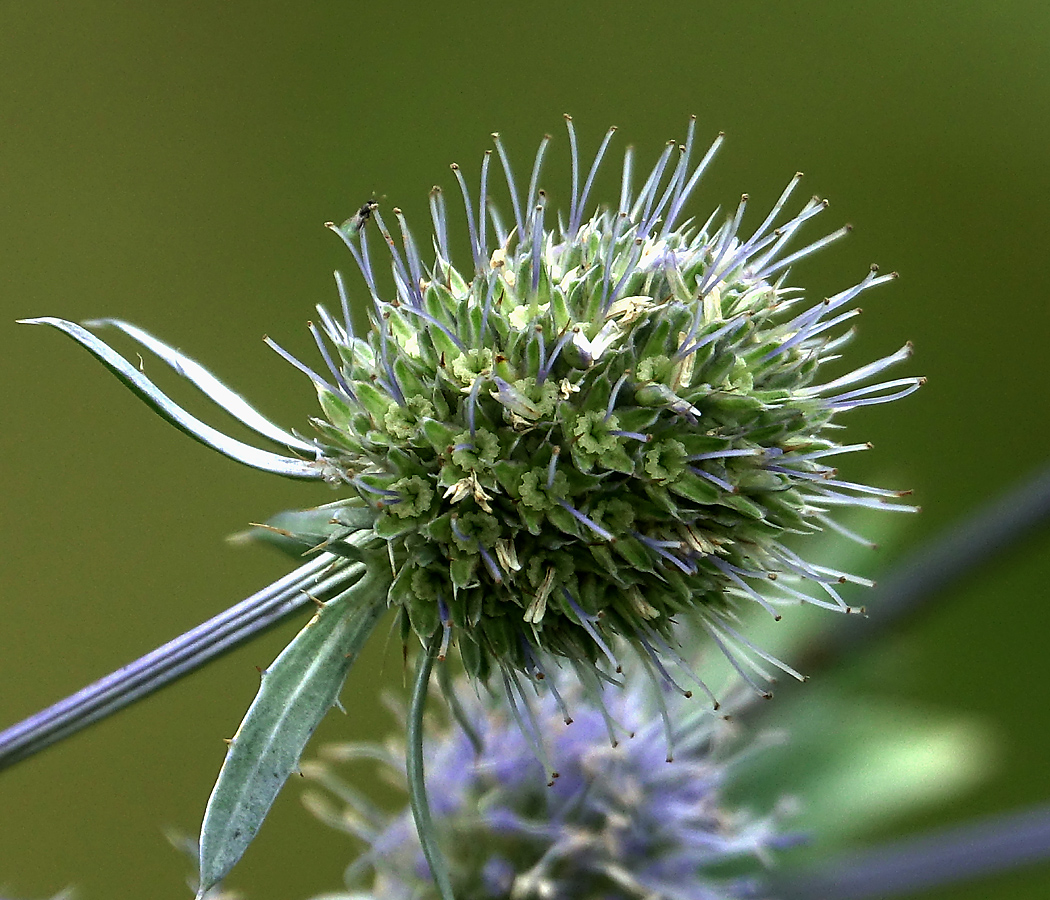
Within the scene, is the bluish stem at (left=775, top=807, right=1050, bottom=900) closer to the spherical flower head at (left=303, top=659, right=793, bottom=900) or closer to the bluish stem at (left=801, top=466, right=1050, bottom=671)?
the spherical flower head at (left=303, top=659, right=793, bottom=900)

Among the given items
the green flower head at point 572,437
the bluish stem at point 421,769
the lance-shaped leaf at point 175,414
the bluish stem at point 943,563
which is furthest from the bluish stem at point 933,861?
the lance-shaped leaf at point 175,414

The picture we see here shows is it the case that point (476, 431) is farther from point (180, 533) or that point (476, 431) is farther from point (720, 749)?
point (180, 533)

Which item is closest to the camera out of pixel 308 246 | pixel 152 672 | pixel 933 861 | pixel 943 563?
pixel 152 672

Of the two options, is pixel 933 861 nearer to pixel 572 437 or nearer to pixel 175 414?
pixel 572 437

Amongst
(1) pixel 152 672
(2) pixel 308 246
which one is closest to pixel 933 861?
(1) pixel 152 672

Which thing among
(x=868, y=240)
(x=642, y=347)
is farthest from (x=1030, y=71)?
(x=642, y=347)
